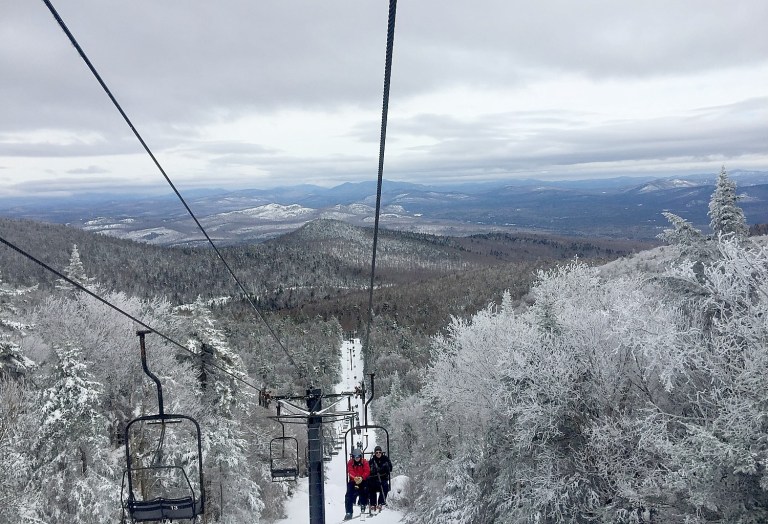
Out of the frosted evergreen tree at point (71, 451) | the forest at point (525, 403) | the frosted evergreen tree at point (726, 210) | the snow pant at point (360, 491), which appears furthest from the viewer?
the frosted evergreen tree at point (726, 210)

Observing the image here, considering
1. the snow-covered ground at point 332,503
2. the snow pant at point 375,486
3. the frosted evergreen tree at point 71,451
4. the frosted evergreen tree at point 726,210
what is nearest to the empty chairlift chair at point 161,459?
the frosted evergreen tree at point 71,451

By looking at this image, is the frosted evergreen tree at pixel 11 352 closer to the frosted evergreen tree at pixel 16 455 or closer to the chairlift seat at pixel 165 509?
the frosted evergreen tree at pixel 16 455

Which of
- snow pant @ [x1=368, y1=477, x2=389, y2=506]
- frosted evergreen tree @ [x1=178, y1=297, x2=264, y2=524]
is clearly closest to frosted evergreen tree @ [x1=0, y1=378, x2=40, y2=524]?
frosted evergreen tree @ [x1=178, y1=297, x2=264, y2=524]

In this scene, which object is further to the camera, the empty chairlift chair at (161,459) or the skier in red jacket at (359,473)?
the empty chairlift chair at (161,459)

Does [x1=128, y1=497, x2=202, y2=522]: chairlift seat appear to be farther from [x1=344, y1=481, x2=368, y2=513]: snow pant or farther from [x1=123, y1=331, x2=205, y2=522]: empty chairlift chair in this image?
[x1=123, y1=331, x2=205, y2=522]: empty chairlift chair

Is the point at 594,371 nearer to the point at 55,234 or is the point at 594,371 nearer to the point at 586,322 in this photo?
the point at 586,322

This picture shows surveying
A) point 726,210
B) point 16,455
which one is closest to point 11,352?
point 16,455

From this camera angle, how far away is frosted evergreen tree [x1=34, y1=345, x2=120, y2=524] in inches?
747

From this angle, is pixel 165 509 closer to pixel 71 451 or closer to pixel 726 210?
pixel 71 451

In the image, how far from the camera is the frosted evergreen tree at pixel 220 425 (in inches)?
1008

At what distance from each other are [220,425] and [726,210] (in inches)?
1159

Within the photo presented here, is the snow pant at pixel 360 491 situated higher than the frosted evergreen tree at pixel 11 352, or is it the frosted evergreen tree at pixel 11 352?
the frosted evergreen tree at pixel 11 352

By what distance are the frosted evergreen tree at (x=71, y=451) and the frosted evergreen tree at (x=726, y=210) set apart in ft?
102

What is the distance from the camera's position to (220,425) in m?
26.1
